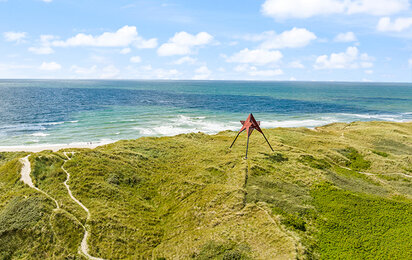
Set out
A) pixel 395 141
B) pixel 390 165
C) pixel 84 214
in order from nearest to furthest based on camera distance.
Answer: pixel 84 214 → pixel 390 165 → pixel 395 141

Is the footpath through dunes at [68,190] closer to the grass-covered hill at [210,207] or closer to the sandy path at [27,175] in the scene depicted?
the sandy path at [27,175]

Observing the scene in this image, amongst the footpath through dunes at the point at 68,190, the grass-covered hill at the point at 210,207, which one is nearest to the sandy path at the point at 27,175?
the footpath through dunes at the point at 68,190

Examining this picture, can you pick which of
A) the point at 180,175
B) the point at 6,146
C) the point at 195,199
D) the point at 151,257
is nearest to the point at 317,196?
the point at 195,199

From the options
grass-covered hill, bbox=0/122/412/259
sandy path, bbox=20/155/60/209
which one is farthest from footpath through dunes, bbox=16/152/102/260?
grass-covered hill, bbox=0/122/412/259

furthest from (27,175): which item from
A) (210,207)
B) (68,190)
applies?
(210,207)

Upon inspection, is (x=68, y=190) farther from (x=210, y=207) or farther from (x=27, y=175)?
(x=210, y=207)

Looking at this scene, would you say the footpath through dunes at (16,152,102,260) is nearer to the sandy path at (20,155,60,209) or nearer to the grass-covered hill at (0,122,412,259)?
the sandy path at (20,155,60,209)

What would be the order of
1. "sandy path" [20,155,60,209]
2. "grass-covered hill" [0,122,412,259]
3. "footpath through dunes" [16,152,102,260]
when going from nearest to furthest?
"footpath through dunes" [16,152,102,260], "grass-covered hill" [0,122,412,259], "sandy path" [20,155,60,209]

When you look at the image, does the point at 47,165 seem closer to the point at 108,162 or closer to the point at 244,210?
the point at 108,162
